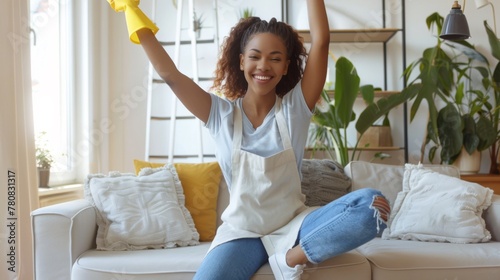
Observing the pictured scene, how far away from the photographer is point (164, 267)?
182 centimetres

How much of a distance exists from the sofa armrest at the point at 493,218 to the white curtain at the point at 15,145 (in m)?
1.87

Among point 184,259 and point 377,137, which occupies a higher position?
point 377,137

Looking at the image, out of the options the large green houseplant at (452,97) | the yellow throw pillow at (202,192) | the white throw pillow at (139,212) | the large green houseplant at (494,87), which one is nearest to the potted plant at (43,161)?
the white throw pillow at (139,212)

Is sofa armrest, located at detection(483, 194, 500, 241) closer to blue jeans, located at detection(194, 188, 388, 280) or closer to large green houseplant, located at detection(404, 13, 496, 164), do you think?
large green houseplant, located at detection(404, 13, 496, 164)

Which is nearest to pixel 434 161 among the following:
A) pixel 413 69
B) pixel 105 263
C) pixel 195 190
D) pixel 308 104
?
pixel 413 69

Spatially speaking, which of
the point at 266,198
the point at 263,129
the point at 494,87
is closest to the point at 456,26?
the point at 494,87

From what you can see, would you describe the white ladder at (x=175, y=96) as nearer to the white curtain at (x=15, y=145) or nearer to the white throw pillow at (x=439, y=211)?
the white curtain at (x=15, y=145)

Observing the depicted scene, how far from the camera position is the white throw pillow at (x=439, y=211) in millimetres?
2115

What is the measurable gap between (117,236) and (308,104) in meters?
0.90

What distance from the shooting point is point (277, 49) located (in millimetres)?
1653

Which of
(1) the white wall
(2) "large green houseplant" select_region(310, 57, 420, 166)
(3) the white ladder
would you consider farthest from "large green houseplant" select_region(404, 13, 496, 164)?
(3) the white ladder

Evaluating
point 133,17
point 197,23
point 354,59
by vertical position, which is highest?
point 197,23

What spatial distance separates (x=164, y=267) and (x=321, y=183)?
→ 0.81 m

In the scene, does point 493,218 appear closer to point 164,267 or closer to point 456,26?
point 456,26
